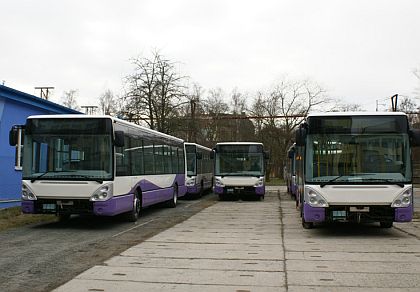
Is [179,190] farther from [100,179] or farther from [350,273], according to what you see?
[350,273]

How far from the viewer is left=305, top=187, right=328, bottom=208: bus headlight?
11406mm

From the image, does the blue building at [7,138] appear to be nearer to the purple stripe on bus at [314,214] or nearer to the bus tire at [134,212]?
the bus tire at [134,212]

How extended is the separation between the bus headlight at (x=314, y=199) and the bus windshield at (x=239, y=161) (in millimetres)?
12487

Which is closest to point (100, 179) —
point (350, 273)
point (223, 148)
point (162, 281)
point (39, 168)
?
point (39, 168)

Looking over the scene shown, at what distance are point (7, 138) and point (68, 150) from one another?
6.86 metres

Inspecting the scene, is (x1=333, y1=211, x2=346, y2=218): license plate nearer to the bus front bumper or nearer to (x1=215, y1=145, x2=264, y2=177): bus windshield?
the bus front bumper

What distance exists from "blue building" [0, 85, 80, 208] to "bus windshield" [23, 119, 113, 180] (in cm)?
575

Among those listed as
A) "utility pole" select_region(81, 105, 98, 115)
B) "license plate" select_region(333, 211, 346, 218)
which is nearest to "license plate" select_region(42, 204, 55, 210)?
"license plate" select_region(333, 211, 346, 218)

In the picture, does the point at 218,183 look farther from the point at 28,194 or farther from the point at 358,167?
the point at 358,167

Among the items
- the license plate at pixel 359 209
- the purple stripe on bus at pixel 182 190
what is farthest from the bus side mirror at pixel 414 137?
the purple stripe on bus at pixel 182 190

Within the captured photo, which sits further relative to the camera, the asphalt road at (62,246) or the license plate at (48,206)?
the license plate at (48,206)

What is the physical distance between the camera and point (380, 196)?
36.9 ft

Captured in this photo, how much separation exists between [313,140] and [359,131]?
105 cm

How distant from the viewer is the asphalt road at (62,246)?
7379 millimetres
